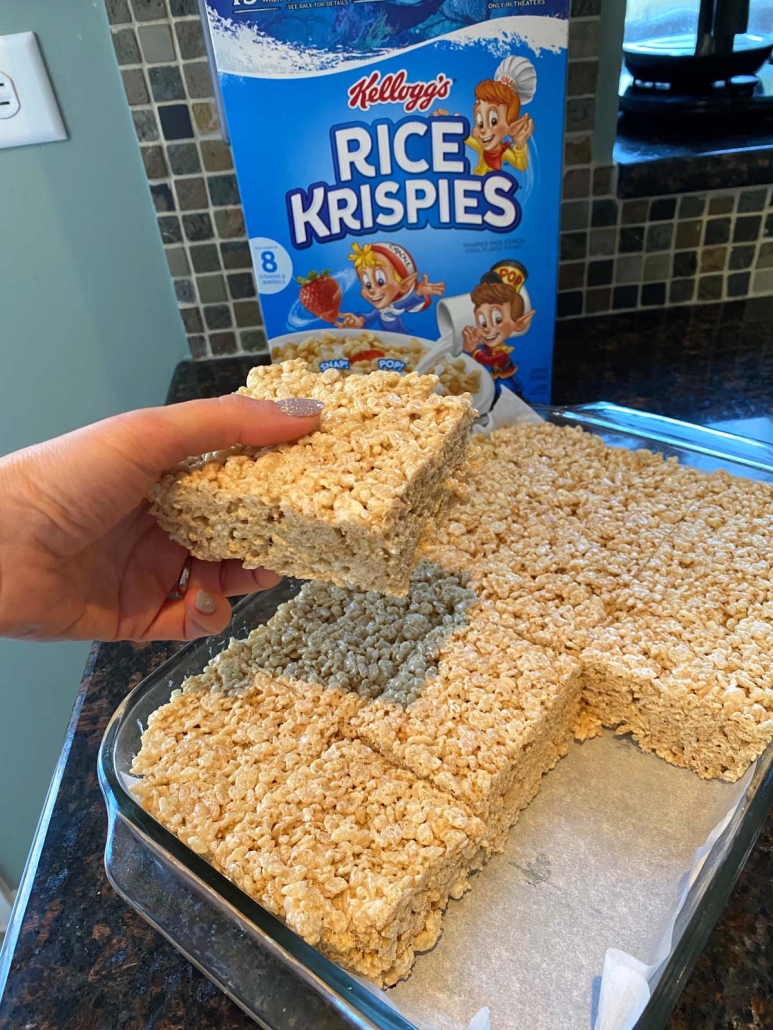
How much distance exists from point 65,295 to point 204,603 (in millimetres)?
697

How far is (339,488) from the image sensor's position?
78 cm

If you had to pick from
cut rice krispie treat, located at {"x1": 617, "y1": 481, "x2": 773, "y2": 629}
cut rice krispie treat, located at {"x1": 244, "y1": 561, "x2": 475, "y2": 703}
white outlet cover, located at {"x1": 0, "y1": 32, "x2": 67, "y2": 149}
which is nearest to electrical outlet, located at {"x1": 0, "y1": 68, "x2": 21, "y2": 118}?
white outlet cover, located at {"x1": 0, "y1": 32, "x2": 67, "y2": 149}

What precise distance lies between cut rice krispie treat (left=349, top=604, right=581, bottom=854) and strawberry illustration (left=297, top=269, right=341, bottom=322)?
2.00 feet

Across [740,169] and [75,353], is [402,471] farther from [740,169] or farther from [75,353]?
[740,169]

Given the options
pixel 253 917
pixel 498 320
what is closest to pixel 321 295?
pixel 498 320

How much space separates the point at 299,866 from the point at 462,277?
948 mm

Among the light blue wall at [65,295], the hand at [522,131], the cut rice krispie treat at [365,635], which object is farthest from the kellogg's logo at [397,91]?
the cut rice krispie treat at [365,635]

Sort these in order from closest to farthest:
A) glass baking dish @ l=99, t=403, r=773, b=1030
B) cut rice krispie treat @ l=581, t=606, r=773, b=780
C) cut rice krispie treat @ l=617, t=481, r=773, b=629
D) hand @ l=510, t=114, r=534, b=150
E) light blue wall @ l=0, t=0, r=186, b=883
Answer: glass baking dish @ l=99, t=403, r=773, b=1030, cut rice krispie treat @ l=581, t=606, r=773, b=780, cut rice krispie treat @ l=617, t=481, r=773, b=629, hand @ l=510, t=114, r=534, b=150, light blue wall @ l=0, t=0, r=186, b=883

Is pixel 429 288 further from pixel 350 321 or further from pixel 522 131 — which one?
pixel 522 131

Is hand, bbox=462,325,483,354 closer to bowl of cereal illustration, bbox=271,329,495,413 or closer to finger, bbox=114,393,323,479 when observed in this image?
bowl of cereal illustration, bbox=271,329,495,413

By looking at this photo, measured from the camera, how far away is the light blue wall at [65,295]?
1276 millimetres

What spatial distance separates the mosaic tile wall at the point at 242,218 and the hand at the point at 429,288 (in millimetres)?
403

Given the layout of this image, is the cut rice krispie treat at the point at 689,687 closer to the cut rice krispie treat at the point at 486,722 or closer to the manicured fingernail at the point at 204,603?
the cut rice krispie treat at the point at 486,722

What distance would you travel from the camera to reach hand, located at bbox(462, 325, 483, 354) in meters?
1.35
